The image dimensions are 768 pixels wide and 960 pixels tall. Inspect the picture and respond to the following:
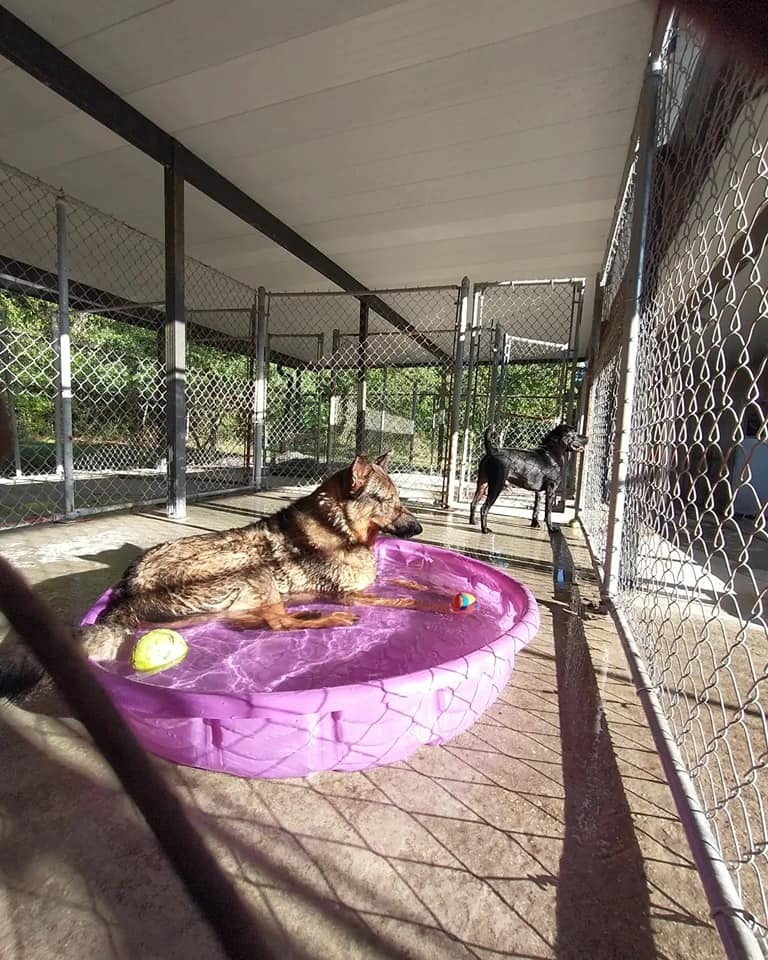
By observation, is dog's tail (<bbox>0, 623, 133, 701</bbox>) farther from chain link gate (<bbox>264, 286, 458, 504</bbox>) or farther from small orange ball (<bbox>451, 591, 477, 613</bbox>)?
chain link gate (<bbox>264, 286, 458, 504</bbox>)

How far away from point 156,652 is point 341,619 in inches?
47.6

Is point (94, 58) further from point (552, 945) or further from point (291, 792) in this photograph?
point (552, 945)

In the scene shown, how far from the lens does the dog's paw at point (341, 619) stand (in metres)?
3.22

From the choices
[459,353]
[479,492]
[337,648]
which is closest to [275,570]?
[337,648]

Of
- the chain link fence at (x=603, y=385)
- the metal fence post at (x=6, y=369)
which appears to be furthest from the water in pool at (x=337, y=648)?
the chain link fence at (x=603, y=385)

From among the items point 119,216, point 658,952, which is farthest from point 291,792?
point 119,216

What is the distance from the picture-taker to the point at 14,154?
591 cm

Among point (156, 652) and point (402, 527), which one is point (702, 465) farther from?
point (156, 652)

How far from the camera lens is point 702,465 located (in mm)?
1811

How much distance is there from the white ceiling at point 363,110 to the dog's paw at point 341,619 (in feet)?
15.9

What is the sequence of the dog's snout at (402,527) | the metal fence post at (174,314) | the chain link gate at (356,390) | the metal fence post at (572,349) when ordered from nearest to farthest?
the dog's snout at (402,527) < the metal fence post at (174,314) < the metal fence post at (572,349) < the chain link gate at (356,390)

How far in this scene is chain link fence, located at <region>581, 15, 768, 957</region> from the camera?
1495 millimetres

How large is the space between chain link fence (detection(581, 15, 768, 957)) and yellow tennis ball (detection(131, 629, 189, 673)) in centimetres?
236

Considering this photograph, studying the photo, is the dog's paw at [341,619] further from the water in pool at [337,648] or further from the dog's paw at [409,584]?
the dog's paw at [409,584]
